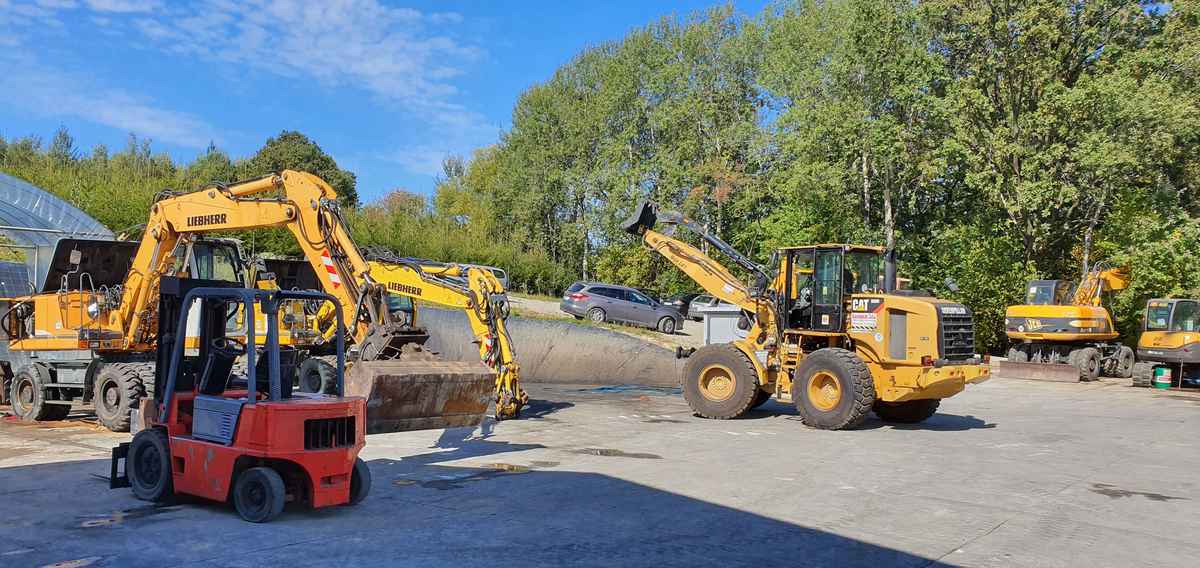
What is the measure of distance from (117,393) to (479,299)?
18.0 feet

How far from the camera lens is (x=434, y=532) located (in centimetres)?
791

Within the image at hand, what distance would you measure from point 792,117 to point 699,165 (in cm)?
992

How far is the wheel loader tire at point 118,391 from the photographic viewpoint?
14.2 metres

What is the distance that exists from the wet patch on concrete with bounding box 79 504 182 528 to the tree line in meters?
27.7

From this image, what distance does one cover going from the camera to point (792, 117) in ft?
128

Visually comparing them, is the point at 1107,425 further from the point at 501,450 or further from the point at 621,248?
the point at 621,248

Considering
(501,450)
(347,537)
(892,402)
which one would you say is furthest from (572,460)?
(892,402)

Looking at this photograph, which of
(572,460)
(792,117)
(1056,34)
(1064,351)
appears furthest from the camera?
(792,117)

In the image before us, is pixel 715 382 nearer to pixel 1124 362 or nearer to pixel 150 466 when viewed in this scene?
pixel 150 466

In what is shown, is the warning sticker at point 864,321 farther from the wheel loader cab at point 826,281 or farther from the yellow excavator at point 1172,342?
the yellow excavator at point 1172,342

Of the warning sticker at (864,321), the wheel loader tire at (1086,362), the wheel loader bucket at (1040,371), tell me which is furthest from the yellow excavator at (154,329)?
the wheel loader tire at (1086,362)

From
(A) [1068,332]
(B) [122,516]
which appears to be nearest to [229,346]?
(B) [122,516]

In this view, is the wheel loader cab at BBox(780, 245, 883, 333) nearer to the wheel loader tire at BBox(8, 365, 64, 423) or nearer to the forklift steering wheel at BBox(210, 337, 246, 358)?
the forklift steering wheel at BBox(210, 337, 246, 358)

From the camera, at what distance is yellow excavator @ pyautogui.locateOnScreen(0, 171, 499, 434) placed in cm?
1281
